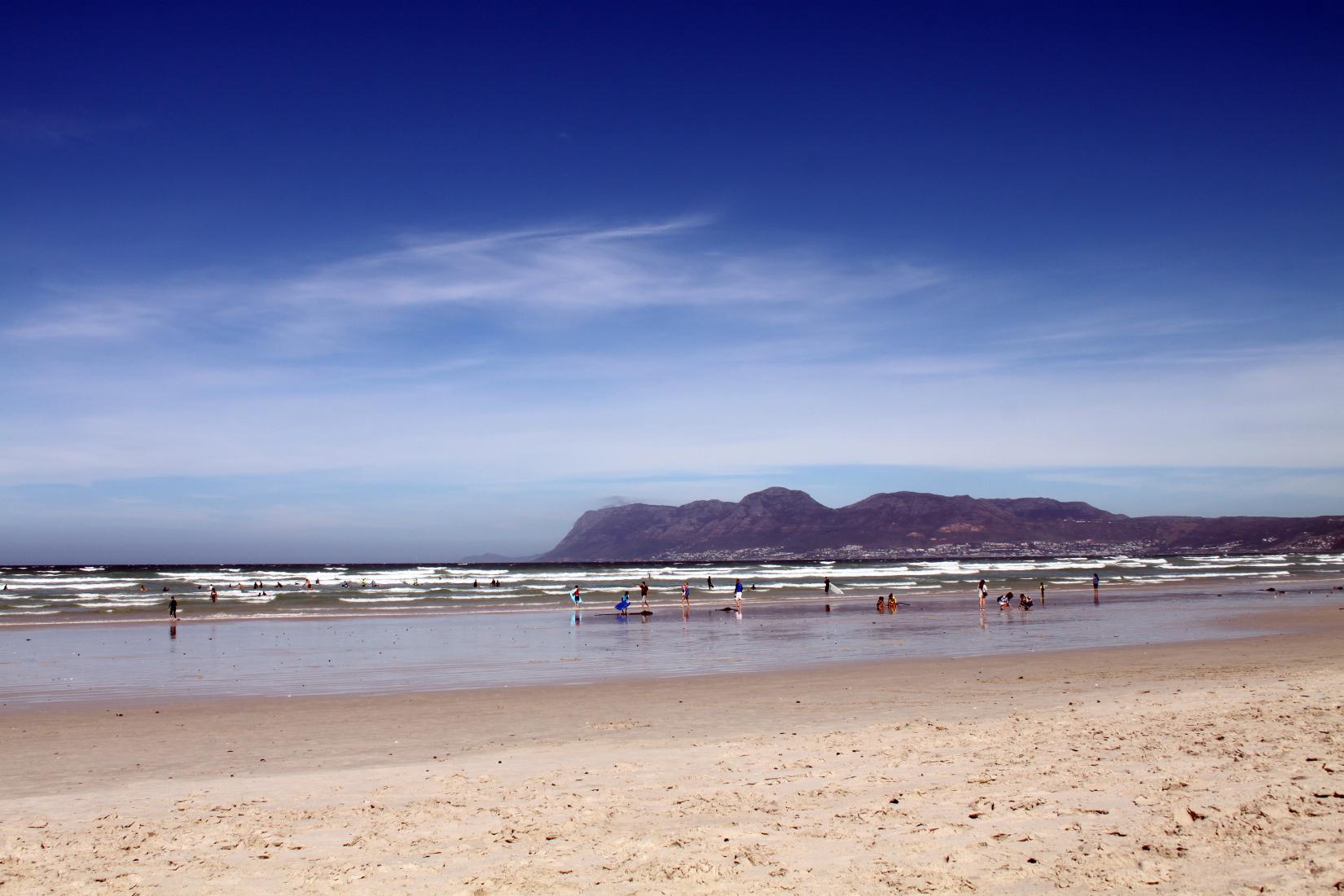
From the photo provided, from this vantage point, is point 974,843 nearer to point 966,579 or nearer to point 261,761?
point 261,761

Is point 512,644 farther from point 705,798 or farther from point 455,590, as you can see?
point 455,590

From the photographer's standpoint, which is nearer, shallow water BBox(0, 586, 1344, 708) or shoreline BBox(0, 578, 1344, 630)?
shallow water BBox(0, 586, 1344, 708)

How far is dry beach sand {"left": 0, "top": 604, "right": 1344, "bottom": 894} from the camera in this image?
6.71 m

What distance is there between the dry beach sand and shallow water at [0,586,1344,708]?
17.9 ft

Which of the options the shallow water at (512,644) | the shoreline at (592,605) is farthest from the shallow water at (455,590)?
the shallow water at (512,644)

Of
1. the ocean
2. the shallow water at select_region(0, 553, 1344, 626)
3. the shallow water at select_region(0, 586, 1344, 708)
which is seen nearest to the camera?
the shallow water at select_region(0, 586, 1344, 708)

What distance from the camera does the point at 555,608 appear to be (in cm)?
5166

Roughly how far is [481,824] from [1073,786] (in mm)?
5049

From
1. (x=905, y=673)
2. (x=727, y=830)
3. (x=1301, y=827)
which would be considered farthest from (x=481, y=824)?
(x=905, y=673)

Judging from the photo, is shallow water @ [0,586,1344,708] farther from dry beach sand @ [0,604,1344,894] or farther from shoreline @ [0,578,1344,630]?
dry beach sand @ [0,604,1344,894]

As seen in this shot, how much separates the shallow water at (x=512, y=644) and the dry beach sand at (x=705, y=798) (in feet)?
17.9

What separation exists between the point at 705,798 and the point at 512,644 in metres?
22.7

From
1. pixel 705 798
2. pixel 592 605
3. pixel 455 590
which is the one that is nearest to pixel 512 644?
pixel 705 798

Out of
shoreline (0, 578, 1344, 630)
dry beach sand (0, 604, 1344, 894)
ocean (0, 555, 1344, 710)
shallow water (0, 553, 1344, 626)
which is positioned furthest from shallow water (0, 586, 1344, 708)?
shallow water (0, 553, 1344, 626)
